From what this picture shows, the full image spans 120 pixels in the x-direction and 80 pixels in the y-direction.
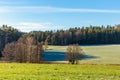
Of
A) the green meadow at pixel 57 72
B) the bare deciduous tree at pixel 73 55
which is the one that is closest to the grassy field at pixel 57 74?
the green meadow at pixel 57 72

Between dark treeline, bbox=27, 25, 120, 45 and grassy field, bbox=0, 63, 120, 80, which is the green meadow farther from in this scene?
dark treeline, bbox=27, 25, 120, 45

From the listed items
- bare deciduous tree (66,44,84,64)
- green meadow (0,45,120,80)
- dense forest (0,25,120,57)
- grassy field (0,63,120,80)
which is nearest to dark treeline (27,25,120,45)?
dense forest (0,25,120,57)

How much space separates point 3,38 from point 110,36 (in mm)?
65169

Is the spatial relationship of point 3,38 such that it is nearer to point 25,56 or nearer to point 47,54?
point 47,54

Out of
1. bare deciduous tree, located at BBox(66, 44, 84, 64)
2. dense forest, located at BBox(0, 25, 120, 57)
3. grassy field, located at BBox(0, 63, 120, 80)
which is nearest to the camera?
grassy field, located at BBox(0, 63, 120, 80)

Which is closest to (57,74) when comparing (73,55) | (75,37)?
(73,55)

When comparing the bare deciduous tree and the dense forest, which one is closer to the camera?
the bare deciduous tree

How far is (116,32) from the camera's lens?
197375 millimetres

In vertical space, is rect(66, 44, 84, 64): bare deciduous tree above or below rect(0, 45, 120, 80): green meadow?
below

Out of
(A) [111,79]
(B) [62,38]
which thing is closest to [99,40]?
(B) [62,38]

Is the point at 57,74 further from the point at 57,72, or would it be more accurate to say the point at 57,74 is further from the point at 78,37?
the point at 78,37

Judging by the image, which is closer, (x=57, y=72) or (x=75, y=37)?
(x=57, y=72)

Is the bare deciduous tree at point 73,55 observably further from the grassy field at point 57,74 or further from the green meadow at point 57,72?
the grassy field at point 57,74

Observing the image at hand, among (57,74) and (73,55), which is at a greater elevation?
(57,74)
